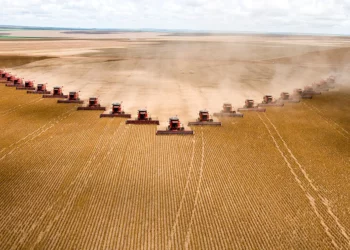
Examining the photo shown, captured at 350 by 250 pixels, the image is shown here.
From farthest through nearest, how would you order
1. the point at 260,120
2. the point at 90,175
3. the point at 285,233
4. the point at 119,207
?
the point at 260,120 → the point at 90,175 → the point at 119,207 → the point at 285,233

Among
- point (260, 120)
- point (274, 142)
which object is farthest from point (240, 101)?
point (274, 142)

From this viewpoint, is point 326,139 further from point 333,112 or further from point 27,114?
point 27,114

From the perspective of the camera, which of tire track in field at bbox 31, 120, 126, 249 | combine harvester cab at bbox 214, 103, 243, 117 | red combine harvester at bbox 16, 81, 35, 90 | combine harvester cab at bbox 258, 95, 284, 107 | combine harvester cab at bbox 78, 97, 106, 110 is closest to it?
tire track in field at bbox 31, 120, 126, 249

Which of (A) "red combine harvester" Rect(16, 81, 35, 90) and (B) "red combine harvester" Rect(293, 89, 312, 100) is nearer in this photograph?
(B) "red combine harvester" Rect(293, 89, 312, 100)

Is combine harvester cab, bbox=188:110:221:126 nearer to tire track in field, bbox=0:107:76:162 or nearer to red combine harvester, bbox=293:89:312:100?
tire track in field, bbox=0:107:76:162

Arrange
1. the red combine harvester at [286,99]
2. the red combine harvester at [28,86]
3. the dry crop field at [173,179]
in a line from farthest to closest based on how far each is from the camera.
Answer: the red combine harvester at [28,86] → the red combine harvester at [286,99] → the dry crop field at [173,179]

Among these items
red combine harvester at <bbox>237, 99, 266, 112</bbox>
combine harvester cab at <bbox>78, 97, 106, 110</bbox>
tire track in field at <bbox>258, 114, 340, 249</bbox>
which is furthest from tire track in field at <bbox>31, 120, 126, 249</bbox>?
red combine harvester at <bbox>237, 99, 266, 112</bbox>

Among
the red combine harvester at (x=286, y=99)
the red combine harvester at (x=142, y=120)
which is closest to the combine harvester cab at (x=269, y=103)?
the red combine harvester at (x=286, y=99)

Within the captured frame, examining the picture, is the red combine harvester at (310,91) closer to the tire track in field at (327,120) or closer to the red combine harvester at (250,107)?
the tire track in field at (327,120)

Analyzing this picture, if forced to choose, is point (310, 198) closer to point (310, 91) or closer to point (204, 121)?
point (204, 121)
